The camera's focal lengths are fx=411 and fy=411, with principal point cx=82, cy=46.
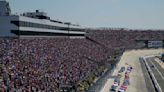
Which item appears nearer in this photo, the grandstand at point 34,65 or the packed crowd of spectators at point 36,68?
the packed crowd of spectators at point 36,68

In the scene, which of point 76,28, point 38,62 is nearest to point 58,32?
point 76,28

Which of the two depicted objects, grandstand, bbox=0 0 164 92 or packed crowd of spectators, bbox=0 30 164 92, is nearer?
packed crowd of spectators, bbox=0 30 164 92

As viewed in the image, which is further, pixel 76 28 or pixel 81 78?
pixel 76 28

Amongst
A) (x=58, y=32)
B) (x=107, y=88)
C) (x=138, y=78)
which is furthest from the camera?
(x=58, y=32)

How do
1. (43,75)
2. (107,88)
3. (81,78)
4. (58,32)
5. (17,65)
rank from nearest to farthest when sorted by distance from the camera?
(17,65), (43,75), (81,78), (107,88), (58,32)

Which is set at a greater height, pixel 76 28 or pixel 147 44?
pixel 76 28

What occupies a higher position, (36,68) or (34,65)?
(34,65)

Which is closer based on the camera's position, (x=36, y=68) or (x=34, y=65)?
(x=36, y=68)

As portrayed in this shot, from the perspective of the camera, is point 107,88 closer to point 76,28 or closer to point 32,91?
point 32,91

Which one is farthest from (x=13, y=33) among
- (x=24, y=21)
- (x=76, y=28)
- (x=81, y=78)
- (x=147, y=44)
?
(x=147, y=44)
